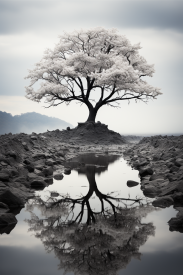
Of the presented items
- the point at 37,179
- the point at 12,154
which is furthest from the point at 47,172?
the point at 12,154

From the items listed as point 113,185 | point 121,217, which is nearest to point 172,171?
point 113,185

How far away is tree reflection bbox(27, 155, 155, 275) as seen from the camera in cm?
287

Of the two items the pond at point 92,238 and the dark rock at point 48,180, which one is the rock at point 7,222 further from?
the dark rock at point 48,180

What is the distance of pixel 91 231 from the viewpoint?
3.61 meters

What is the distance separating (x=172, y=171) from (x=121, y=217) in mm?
3107

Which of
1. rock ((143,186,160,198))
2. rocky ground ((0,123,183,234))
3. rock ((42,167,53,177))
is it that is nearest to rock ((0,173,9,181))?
rocky ground ((0,123,183,234))

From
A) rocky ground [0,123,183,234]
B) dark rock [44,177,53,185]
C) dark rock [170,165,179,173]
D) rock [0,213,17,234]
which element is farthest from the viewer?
dark rock [44,177,53,185]

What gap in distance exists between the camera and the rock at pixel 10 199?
469 cm

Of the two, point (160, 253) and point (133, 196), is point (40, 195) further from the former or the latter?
point (160, 253)

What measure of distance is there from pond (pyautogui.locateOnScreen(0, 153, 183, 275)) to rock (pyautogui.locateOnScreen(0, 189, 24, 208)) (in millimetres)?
238

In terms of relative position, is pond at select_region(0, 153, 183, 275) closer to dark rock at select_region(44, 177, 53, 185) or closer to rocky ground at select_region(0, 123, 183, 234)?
rocky ground at select_region(0, 123, 183, 234)

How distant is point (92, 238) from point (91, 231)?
0.69ft

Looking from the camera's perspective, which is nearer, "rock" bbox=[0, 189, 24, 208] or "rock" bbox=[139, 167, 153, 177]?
"rock" bbox=[0, 189, 24, 208]

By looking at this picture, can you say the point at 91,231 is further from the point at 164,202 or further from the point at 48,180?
Result: the point at 48,180
